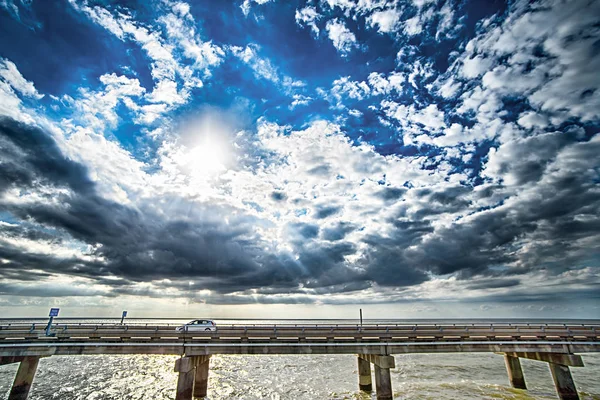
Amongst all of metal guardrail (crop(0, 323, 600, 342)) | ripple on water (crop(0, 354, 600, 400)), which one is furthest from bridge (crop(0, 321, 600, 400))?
ripple on water (crop(0, 354, 600, 400))

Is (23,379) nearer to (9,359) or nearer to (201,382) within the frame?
(9,359)

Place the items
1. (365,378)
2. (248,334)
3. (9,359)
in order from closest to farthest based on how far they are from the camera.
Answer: (9,359) < (365,378) < (248,334)

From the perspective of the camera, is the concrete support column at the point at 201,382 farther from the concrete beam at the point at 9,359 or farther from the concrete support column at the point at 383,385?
the concrete support column at the point at 383,385

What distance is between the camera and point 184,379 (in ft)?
70.6

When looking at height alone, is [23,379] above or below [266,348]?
below

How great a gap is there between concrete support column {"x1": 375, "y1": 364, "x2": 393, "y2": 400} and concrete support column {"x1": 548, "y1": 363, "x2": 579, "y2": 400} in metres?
15.9

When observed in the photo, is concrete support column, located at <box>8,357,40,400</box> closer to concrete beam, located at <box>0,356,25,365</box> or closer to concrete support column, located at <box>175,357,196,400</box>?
concrete beam, located at <box>0,356,25,365</box>

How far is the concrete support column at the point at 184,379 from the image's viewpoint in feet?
69.9

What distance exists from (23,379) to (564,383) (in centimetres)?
4444

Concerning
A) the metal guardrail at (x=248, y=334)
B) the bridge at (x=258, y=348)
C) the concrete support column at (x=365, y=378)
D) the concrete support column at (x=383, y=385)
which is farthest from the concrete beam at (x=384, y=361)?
the concrete support column at (x=365, y=378)

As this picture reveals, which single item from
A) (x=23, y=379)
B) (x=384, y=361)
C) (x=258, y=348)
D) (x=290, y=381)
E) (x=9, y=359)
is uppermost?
(x=258, y=348)

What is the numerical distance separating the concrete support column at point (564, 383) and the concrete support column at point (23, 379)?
4326cm

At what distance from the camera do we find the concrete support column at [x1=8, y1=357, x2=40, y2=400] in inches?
858

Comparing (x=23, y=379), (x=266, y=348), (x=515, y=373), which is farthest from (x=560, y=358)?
(x=23, y=379)
